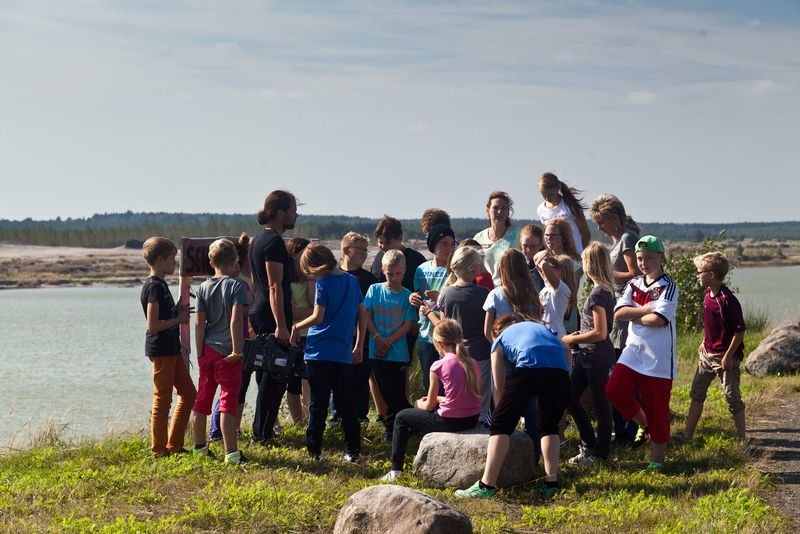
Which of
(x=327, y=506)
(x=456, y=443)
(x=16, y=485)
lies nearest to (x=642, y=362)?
(x=456, y=443)

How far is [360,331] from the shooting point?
7727 millimetres

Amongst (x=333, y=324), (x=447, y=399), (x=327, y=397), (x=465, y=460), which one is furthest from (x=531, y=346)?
(x=327, y=397)

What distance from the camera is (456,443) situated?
22.9 feet

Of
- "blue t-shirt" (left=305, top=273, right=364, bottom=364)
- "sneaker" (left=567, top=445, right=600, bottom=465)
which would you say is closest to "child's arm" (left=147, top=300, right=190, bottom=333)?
"blue t-shirt" (left=305, top=273, right=364, bottom=364)

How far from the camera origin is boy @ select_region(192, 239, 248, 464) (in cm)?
735

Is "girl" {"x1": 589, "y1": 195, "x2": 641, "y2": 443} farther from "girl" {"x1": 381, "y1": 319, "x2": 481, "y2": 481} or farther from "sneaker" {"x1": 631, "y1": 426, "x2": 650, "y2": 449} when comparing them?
"girl" {"x1": 381, "y1": 319, "x2": 481, "y2": 481}

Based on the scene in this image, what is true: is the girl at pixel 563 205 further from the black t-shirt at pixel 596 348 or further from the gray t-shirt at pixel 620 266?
the black t-shirt at pixel 596 348

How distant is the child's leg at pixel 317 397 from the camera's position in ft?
24.5

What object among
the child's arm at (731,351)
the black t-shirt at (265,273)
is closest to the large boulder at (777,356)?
the child's arm at (731,351)

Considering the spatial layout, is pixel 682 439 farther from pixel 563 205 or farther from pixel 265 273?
pixel 265 273

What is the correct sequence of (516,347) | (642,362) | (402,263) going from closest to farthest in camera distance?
1. (516,347)
2. (642,362)
3. (402,263)

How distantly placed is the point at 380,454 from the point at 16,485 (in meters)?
2.78

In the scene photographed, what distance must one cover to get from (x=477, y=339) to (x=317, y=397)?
1.31 metres

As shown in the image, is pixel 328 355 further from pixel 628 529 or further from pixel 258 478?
pixel 628 529
